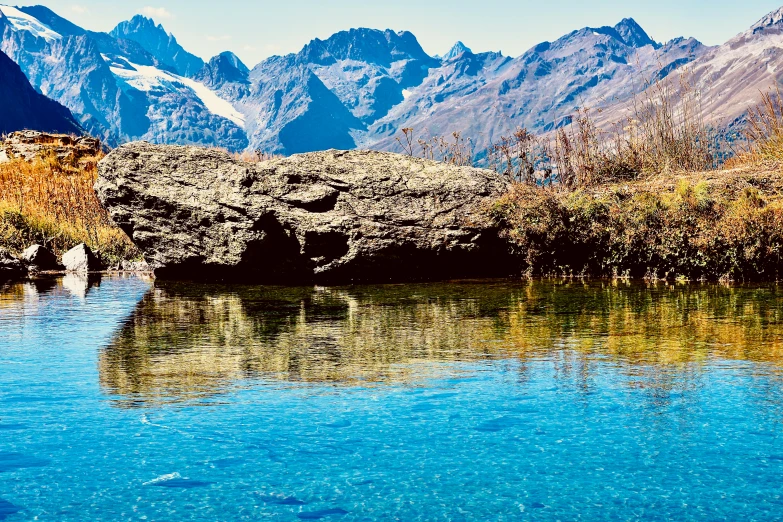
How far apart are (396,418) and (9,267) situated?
11.9 m

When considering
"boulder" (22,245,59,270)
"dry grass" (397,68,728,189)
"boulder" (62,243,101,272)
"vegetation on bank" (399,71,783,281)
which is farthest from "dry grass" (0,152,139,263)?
"vegetation on bank" (399,71,783,281)

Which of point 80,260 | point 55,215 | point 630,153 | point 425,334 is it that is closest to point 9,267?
point 80,260

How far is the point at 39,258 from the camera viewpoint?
15766 millimetres

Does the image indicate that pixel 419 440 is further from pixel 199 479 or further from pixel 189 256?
pixel 189 256

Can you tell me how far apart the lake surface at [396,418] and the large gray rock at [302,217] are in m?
4.46

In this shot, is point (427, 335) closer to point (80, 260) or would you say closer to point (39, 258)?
point (80, 260)

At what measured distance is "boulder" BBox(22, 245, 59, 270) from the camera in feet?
A: 51.6

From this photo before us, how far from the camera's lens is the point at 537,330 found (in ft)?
26.3

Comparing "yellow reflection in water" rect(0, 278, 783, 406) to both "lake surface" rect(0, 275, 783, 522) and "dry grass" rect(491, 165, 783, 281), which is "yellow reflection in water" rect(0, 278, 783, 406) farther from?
"dry grass" rect(491, 165, 783, 281)

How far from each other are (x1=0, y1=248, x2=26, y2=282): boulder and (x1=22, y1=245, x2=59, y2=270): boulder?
893mm

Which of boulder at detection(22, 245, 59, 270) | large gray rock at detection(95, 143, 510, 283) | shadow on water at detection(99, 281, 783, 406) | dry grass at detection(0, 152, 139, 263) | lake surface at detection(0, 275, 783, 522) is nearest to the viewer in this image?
lake surface at detection(0, 275, 783, 522)

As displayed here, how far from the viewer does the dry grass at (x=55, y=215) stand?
17.1m

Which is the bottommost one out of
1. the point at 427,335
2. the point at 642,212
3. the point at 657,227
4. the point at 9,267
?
the point at 427,335

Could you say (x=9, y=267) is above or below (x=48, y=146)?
below
